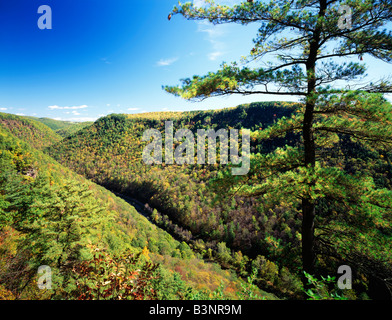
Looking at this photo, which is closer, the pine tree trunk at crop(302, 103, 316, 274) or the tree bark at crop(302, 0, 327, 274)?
the tree bark at crop(302, 0, 327, 274)

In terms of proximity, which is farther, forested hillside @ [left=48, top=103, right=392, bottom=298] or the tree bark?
forested hillside @ [left=48, top=103, right=392, bottom=298]

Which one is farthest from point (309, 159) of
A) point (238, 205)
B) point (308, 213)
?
point (238, 205)

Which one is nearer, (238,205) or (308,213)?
(308,213)

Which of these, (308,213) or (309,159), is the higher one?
(309,159)

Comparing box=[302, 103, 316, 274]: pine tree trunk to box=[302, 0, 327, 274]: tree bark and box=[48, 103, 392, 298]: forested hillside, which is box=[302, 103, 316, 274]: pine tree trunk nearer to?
box=[302, 0, 327, 274]: tree bark

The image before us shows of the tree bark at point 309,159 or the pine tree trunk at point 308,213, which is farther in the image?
the pine tree trunk at point 308,213

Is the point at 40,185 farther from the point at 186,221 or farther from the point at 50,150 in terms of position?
the point at 50,150

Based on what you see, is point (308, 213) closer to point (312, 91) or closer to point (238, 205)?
point (312, 91)

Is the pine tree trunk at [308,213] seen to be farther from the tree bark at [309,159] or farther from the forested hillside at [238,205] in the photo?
the forested hillside at [238,205]

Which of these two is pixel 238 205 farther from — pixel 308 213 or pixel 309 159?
pixel 309 159

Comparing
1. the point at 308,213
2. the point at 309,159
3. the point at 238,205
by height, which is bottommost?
the point at 238,205

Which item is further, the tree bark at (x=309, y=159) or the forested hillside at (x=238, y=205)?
the forested hillside at (x=238, y=205)
